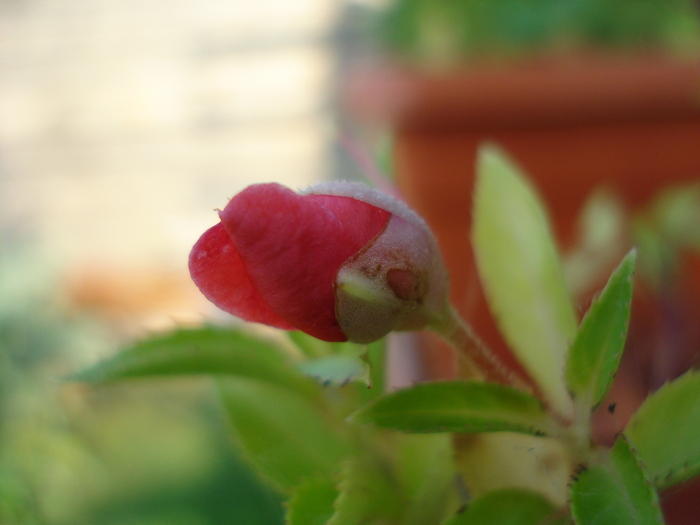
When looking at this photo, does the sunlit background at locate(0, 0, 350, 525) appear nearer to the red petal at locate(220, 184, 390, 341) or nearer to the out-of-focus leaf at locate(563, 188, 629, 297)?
the out-of-focus leaf at locate(563, 188, 629, 297)

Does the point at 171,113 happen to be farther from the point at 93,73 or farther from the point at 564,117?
the point at 564,117

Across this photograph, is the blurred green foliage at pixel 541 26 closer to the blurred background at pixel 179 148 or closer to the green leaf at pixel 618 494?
the blurred background at pixel 179 148

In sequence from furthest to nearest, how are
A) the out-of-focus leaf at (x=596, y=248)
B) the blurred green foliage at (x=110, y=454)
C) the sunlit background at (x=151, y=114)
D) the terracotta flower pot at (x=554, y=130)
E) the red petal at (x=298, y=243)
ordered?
the sunlit background at (x=151, y=114), the terracotta flower pot at (x=554, y=130), the out-of-focus leaf at (x=596, y=248), the blurred green foliage at (x=110, y=454), the red petal at (x=298, y=243)

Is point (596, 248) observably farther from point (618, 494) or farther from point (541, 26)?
point (541, 26)

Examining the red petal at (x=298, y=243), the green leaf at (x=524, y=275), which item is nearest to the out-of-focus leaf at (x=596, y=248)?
the green leaf at (x=524, y=275)

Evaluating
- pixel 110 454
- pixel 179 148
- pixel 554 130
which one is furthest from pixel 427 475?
pixel 179 148

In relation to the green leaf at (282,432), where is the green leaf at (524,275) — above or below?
above
